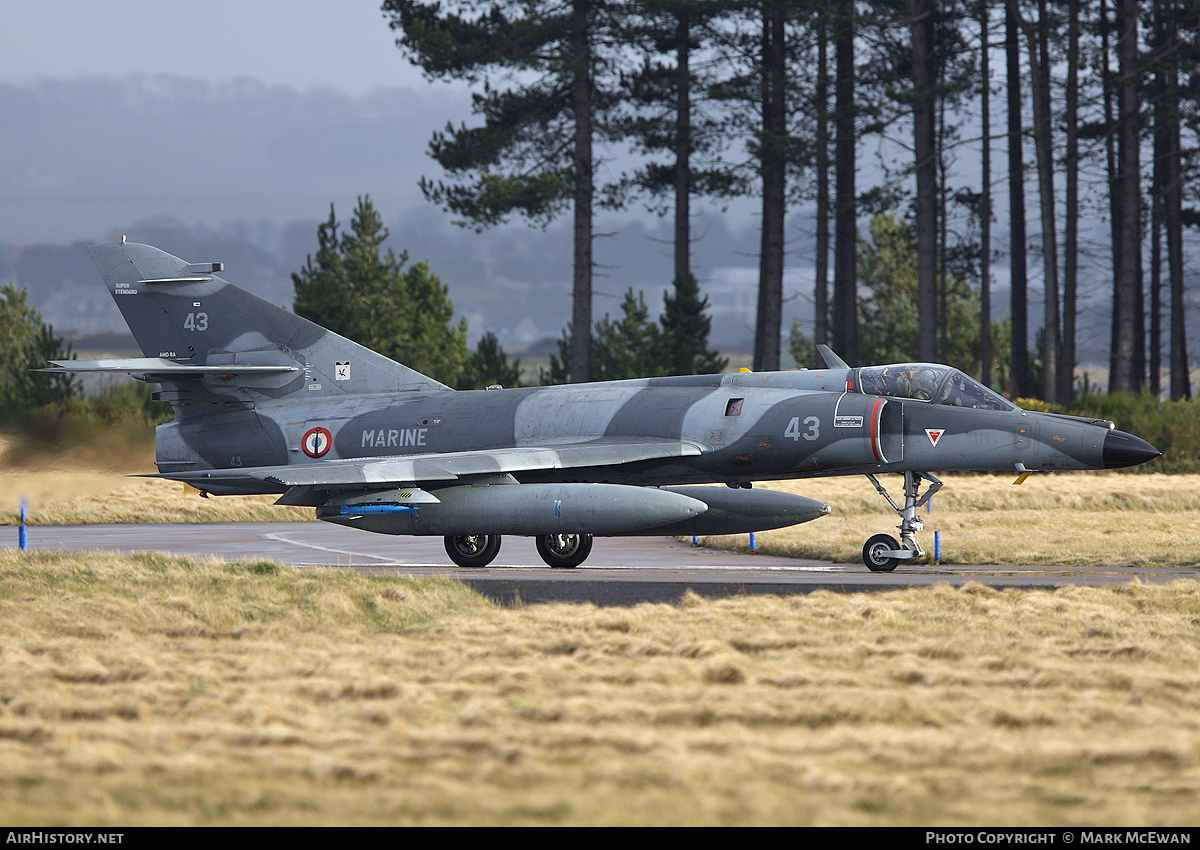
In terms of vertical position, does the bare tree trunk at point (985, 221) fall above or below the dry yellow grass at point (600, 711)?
above

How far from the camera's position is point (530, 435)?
1820 centimetres

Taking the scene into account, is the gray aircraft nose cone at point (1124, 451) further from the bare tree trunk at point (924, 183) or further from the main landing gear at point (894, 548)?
the bare tree trunk at point (924, 183)

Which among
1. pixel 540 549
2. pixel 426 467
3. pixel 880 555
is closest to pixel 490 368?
pixel 540 549

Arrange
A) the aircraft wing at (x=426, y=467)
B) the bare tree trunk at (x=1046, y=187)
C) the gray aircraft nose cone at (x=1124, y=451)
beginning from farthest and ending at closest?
the bare tree trunk at (x=1046, y=187) < the aircraft wing at (x=426, y=467) < the gray aircraft nose cone at (x=1124, y=451)

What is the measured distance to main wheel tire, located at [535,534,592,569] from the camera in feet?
57.6

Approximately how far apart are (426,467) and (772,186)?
30344 millimetres

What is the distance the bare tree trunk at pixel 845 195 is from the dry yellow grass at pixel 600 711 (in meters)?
32.2

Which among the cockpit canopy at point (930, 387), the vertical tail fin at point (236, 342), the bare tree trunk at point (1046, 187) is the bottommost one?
the cockpit canopy at point (930, 387)

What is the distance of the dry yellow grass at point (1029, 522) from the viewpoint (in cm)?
1819

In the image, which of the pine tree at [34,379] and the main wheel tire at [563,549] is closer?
the main wheel tire at [563,549]

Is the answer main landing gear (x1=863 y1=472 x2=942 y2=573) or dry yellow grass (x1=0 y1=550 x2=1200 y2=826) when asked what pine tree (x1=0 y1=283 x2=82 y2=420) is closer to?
dry yellow grass (x1=0 y1=550 x2=1200 y2=826)

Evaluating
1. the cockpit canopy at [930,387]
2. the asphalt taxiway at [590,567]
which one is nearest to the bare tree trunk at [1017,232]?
the asphalt taxiway at [590,567]

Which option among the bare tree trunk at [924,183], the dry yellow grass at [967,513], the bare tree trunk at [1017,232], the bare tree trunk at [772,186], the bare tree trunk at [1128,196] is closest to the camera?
the dry yellow grass at [967,513]
